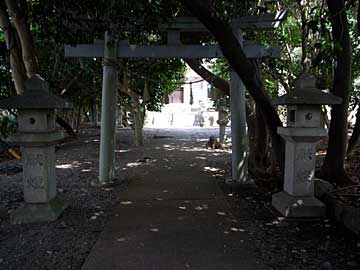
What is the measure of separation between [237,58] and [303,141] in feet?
4.74

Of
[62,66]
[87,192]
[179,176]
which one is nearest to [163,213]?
[87,192]

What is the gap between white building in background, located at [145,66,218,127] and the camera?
28.5 meters

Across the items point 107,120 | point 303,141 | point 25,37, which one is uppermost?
point 25,37

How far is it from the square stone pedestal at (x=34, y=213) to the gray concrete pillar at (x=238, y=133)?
340 centimetres

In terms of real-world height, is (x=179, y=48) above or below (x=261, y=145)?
above

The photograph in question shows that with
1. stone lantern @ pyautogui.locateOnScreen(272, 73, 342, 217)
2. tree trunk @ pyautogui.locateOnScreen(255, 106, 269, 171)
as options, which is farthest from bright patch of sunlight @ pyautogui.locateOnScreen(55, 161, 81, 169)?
stone lantern @ pyautogui.locateOnScreen(272, 73, 342, 217)

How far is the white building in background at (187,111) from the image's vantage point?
93.5 ft

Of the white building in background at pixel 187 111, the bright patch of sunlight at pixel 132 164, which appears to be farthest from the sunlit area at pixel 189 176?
the white building in background at pixel 187 111

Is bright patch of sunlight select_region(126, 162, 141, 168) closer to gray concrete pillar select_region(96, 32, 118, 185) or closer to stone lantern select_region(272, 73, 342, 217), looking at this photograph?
gray concrete pillar select_region(96, 32, 118, 185)

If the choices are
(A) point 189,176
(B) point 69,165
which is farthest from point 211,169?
(B) point 69,165

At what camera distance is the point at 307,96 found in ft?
14.9

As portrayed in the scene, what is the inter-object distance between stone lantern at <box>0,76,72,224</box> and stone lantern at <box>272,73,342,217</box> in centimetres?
308

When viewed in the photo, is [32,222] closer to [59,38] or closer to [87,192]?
[87,192]

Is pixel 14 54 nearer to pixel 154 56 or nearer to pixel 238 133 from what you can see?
pixel 154 56
